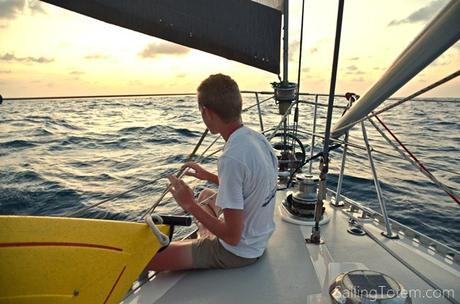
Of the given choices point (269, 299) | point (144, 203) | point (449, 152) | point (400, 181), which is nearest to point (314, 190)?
point (269, 299)

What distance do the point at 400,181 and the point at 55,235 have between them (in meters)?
5.37

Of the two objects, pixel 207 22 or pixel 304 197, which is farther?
pixel 304 197

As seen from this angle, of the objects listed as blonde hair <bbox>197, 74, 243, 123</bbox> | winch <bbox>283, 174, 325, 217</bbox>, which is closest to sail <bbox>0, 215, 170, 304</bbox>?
blonde hair <bbox>197, 74, 243, 123</bbox>

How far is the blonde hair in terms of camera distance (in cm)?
149

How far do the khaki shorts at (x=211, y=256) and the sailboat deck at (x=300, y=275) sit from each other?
45mm

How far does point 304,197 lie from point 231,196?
1001 millimetres

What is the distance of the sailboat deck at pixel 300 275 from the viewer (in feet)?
5.08

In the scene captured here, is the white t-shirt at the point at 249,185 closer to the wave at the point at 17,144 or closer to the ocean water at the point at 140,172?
the ocean water at the point at 140,172

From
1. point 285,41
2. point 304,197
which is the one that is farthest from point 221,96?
point 285,41

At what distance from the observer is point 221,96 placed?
1.49 m

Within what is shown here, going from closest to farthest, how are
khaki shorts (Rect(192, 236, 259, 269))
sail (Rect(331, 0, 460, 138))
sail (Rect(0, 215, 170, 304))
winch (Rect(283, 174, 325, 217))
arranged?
sail (Rect(331, 0, 460, 138)), sail (Rect(0, 215, 170, 304)), khaki shorts (Rect(192, 236, 259, 269)), winch (Rect(283, 174, 325, 217))

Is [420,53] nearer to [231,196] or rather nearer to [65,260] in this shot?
[231,196]

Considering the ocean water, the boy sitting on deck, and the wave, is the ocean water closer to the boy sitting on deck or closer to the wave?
the wave

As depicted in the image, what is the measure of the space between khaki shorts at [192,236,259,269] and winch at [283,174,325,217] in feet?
2.51
